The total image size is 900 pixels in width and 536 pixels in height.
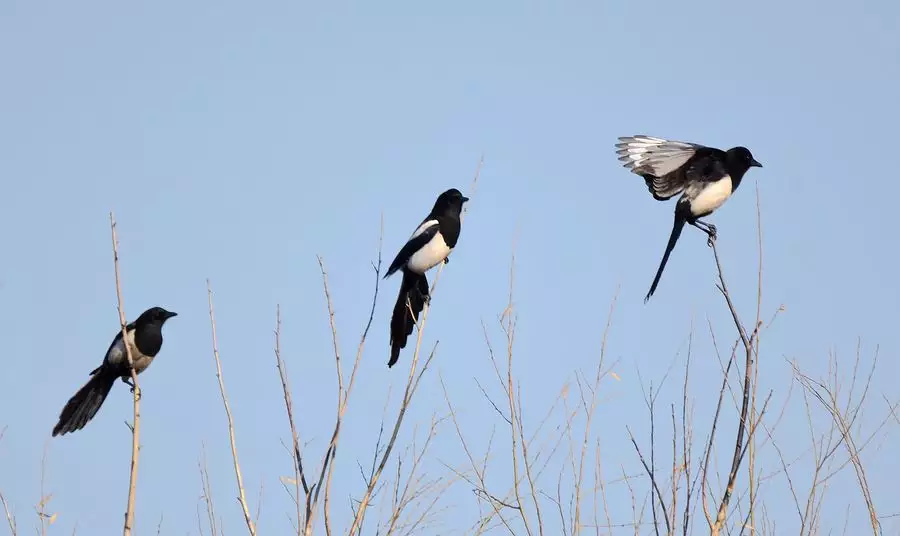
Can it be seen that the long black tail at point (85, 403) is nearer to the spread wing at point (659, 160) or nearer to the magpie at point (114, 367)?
the magpie at point (114, 367)

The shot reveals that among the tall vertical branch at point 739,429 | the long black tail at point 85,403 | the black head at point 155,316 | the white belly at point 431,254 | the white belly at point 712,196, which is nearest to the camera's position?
the tall vertical branch at point 739,429

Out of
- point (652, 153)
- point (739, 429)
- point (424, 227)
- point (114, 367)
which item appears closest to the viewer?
point (739, 429)

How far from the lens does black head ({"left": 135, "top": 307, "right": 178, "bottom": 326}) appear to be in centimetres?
603

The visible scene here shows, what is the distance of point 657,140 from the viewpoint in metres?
5.46

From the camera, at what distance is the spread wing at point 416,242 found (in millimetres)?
6219

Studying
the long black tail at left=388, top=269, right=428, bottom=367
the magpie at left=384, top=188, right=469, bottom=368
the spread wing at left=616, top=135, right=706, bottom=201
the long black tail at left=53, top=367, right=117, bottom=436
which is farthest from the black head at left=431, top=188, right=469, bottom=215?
the long black tail at left=53, top=367, right=117, bottom=436

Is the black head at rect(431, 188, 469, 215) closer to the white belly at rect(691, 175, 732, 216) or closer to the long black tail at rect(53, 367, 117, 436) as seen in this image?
the white belly at rect(691, 175, 732, 216)

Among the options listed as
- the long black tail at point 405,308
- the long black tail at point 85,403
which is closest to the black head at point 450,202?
the long black tail at point 405,308

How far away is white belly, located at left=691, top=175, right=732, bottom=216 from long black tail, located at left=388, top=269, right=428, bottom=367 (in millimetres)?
1566

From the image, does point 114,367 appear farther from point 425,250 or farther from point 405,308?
point 425,250

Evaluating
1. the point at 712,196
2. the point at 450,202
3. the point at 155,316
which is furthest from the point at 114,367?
the point at 712,196

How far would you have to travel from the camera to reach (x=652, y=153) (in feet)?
17.9

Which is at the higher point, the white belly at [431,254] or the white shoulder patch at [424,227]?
the white shoulder patch at [424,227]

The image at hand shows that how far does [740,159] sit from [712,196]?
0.34 m
